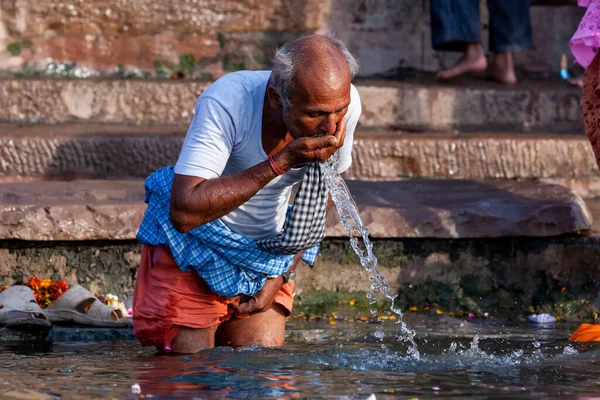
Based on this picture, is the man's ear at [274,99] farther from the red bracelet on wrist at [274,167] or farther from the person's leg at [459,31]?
the person's leg at [459,31]

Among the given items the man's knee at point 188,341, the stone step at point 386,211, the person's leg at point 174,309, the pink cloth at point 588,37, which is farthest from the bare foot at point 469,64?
the man's knee at point 188,341

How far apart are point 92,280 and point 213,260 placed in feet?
4.10

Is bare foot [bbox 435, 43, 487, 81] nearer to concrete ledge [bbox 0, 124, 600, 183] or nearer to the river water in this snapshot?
concrete ledge [bbox 0, 124, 600, 183]

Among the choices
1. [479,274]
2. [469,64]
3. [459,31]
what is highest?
[459,31]

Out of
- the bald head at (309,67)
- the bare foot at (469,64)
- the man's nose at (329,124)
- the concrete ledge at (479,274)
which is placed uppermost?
the bare foot at (469,64)

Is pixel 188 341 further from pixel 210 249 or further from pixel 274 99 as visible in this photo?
pixel 274 99

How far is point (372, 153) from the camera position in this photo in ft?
20.1

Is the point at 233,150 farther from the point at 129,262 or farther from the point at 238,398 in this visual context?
the point at 129,262

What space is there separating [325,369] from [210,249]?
639mm

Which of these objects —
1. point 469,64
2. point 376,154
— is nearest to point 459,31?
point 469,64

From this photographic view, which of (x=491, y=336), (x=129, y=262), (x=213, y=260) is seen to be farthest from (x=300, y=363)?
(x=129, y=262)

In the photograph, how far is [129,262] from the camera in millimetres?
5137

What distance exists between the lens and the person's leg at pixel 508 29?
7039 millimetres

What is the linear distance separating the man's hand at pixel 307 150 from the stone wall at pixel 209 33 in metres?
3.71
